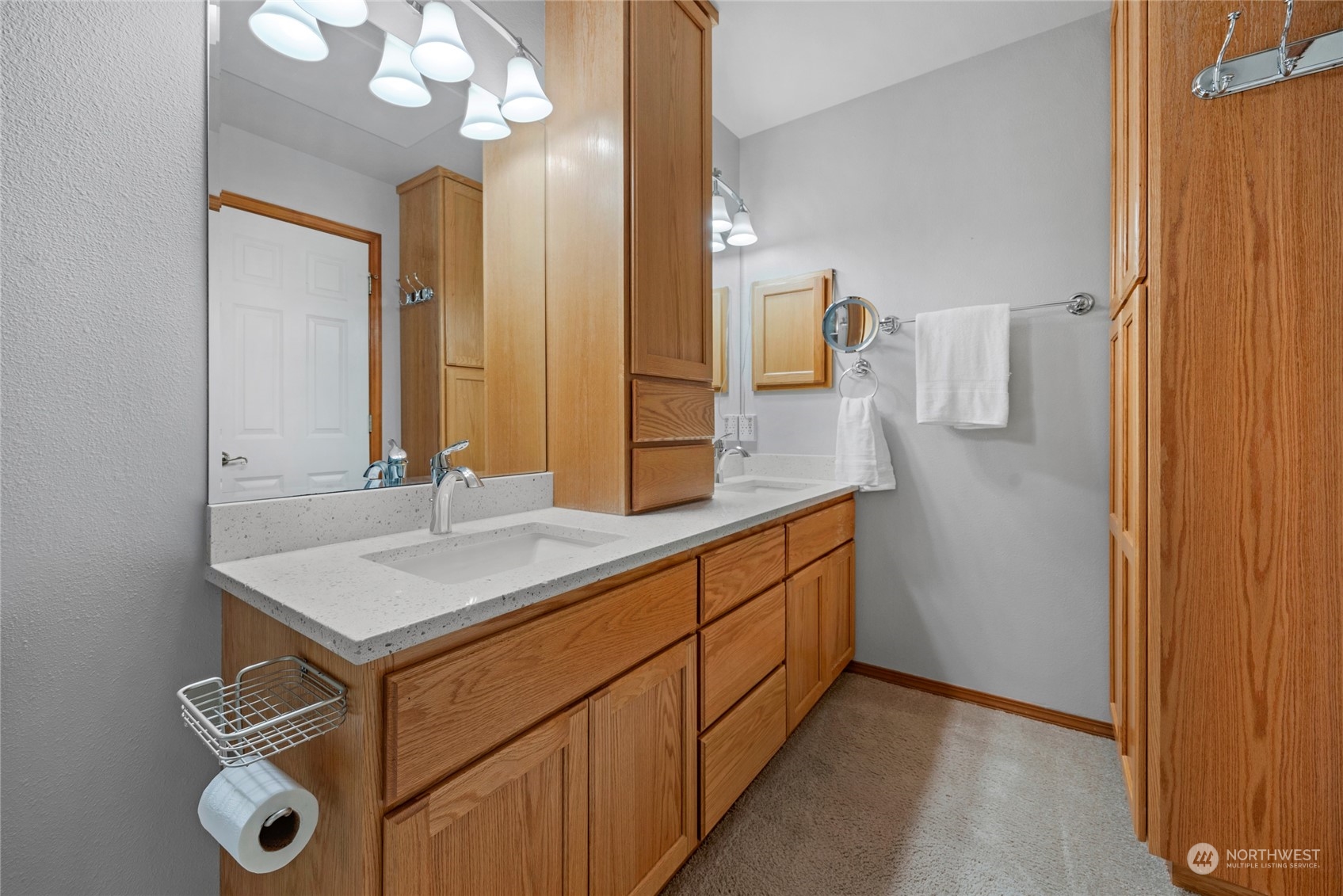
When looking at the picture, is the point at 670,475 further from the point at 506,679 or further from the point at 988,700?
the point at 988,700

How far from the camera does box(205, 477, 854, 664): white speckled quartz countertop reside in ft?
2.33

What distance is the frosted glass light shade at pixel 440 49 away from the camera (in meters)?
1.25

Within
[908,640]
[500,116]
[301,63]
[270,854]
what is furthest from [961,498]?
[301,63]

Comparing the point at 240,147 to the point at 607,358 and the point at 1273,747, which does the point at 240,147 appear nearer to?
the point at 607,358

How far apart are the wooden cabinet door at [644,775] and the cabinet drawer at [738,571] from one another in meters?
0.12

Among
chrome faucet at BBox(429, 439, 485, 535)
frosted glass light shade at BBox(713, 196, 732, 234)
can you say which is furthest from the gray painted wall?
chrome faucet at BBox(429, 439, 485, 535)

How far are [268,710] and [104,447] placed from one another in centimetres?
52

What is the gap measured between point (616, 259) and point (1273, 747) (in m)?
1.83

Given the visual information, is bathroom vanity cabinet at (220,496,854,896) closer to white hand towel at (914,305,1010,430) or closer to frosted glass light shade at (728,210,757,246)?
white hand towel at (914,305,1010,430)

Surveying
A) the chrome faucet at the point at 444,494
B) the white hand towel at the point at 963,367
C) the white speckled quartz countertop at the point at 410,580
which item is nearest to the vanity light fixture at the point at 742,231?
the white hand towel at the point at 963,367

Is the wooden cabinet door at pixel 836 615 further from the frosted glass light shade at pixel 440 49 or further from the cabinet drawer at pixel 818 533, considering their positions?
the frosted glass light shade at pixel 440 49

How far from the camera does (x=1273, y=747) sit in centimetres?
113

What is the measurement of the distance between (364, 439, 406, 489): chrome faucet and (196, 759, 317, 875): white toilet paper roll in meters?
0.64

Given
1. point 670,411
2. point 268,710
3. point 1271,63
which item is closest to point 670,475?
point 670,411
